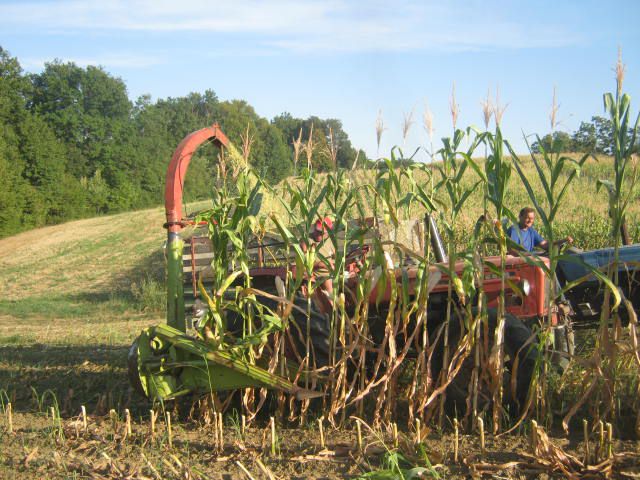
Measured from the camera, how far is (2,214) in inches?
1416

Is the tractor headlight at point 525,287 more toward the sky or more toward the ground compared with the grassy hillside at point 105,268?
more toward the sky

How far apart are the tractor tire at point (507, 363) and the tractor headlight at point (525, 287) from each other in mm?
194

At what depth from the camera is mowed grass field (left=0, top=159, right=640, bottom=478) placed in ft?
12.9

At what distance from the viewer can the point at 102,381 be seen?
630 centimetres

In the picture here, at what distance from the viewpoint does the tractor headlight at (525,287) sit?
450 cm

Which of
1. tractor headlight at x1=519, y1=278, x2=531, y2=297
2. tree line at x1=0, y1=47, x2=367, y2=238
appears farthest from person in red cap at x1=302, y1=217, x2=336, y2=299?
tree line at x1=0, y1=47, x2=367, y2=238

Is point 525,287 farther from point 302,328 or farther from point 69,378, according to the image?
point 69,378

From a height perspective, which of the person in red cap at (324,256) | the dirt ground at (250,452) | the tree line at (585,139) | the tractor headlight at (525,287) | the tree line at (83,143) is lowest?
the dirt ground at (250,452)

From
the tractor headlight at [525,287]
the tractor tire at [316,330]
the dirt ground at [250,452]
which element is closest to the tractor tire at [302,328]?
the tractor tire at [316,330]

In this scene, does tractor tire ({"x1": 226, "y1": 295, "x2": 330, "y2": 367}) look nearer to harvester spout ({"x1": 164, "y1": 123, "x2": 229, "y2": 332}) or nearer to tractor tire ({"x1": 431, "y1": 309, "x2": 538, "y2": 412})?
harvester spout ({"x1": 164, "y1": 123, "x2": 229, "y2": 332})

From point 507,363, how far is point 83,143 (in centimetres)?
5578

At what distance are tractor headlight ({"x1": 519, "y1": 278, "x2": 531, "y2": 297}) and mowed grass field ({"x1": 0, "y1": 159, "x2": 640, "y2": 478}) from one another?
1.04 metres

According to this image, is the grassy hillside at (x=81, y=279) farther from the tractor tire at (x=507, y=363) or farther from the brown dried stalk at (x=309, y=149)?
the tractor tire at (x=507, y=363)

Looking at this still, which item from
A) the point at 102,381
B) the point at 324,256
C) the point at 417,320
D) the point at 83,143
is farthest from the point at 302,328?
the point at 83,143
